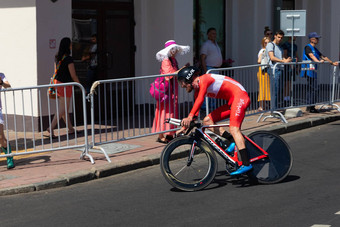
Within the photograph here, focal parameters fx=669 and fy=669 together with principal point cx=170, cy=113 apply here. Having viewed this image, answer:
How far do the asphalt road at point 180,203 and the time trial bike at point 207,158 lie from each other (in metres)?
0.14

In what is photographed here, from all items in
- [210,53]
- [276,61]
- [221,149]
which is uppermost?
[210,53]

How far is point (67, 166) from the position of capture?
9133 mm

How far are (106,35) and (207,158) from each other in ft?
21.4

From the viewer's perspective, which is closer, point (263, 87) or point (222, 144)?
point (222, 144)

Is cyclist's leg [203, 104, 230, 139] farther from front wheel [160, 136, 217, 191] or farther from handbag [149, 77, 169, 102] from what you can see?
handbag [149, 77, 169, 102]

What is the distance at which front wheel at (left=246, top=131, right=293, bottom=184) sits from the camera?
8.10m

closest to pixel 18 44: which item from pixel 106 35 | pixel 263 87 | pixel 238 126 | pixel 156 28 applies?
pixel 106 35

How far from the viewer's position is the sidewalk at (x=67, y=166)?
8253 millimetres

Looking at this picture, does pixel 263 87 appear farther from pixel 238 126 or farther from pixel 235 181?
pixel 238 126

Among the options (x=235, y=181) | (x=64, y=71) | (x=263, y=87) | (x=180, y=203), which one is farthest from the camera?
(x=263, y=87)

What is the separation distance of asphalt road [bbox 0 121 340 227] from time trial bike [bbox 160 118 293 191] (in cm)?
14

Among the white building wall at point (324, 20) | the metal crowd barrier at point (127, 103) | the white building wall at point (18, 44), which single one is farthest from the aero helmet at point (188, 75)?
the white building wall at point (324, 20)

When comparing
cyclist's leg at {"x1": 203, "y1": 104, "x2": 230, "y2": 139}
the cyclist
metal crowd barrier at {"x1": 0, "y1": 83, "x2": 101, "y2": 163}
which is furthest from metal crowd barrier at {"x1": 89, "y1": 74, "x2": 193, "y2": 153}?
the cyclist

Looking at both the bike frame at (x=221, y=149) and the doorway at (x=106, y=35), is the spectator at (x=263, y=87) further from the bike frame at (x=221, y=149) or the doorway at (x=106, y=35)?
the bike frame at (x=221, y=149)
